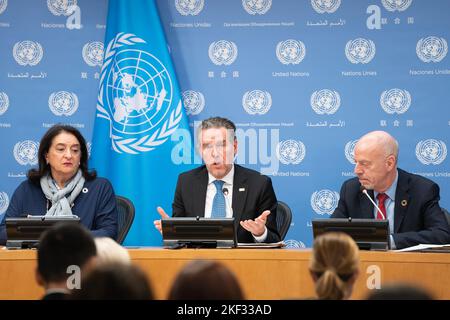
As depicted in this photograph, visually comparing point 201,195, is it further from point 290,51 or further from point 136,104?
point 290,51

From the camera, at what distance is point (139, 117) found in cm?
674

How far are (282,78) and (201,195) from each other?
71.8 inches

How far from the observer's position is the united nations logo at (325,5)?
677 centimetres

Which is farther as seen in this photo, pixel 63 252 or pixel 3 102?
pixel 3 102

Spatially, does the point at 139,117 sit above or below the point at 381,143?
above

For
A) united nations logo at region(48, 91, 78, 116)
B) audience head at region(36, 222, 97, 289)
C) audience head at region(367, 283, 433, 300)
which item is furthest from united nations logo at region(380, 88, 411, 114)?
audience head at region(367, 283, 433, 300)

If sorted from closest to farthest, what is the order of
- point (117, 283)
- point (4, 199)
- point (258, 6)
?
point (117, 283)
point (258, 6)
point (4, 199)

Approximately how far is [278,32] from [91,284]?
5.23 m

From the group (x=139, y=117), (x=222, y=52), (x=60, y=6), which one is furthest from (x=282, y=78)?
(x=60, y=6)

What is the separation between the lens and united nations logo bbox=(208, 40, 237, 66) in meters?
6.89

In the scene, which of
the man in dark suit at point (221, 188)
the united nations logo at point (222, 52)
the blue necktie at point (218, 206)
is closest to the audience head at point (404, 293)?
the man in dark suit at point (221, 188)

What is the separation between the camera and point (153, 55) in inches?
267

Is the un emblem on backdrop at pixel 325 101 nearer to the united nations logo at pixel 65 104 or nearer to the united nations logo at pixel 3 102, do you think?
the united nations logo at pixel 65 104
